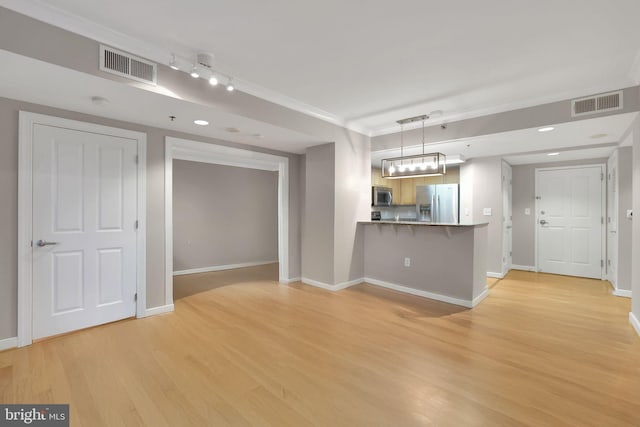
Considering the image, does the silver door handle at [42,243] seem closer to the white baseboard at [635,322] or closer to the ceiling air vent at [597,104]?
the ceiling air vent at [597,104]

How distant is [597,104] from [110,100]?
515 cm

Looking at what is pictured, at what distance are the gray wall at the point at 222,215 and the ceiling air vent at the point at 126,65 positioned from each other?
12.2 feet

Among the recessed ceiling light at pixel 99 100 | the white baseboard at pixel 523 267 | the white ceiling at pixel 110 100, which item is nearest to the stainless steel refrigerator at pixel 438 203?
the white baseboard at pixel 523 267

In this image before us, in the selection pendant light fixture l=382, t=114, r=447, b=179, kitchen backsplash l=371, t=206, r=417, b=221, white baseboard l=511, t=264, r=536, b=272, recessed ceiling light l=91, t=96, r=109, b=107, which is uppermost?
recessed ceiling light l=91, t=96, r=109, b=107

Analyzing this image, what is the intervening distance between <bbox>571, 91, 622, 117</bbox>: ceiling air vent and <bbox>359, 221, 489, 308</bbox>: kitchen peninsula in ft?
5.69

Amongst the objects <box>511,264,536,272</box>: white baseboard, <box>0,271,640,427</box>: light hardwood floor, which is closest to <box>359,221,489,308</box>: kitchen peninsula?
<box>0,271,640,427</box>: light hardwood floor

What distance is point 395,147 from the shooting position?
5051mm

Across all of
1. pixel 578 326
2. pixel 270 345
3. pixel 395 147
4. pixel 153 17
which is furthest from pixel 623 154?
pixel 153 17

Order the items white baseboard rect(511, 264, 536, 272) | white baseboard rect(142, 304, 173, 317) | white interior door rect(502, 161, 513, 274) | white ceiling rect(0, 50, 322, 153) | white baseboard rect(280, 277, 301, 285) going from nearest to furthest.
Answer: white ceiling rect(0, 50, 322, 153) → white baseboard rect(142, 304, 173, 317) → white baseboard rect(280, 277, 301, 285) → white interior door rect(502, 161, 513, 274) → white baseboard rect(511, 264, 536, 272)

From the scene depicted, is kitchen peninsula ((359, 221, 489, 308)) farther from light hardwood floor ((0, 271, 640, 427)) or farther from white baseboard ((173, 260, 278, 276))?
white baseboard ((173, 260, 278, 276))

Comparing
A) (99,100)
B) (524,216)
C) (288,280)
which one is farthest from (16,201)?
(524,216)

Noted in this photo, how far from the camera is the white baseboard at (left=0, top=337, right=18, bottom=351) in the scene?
8.84 ft

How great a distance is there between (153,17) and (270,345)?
2917 millimetres

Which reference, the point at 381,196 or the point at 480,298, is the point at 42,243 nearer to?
the point at 480,298
